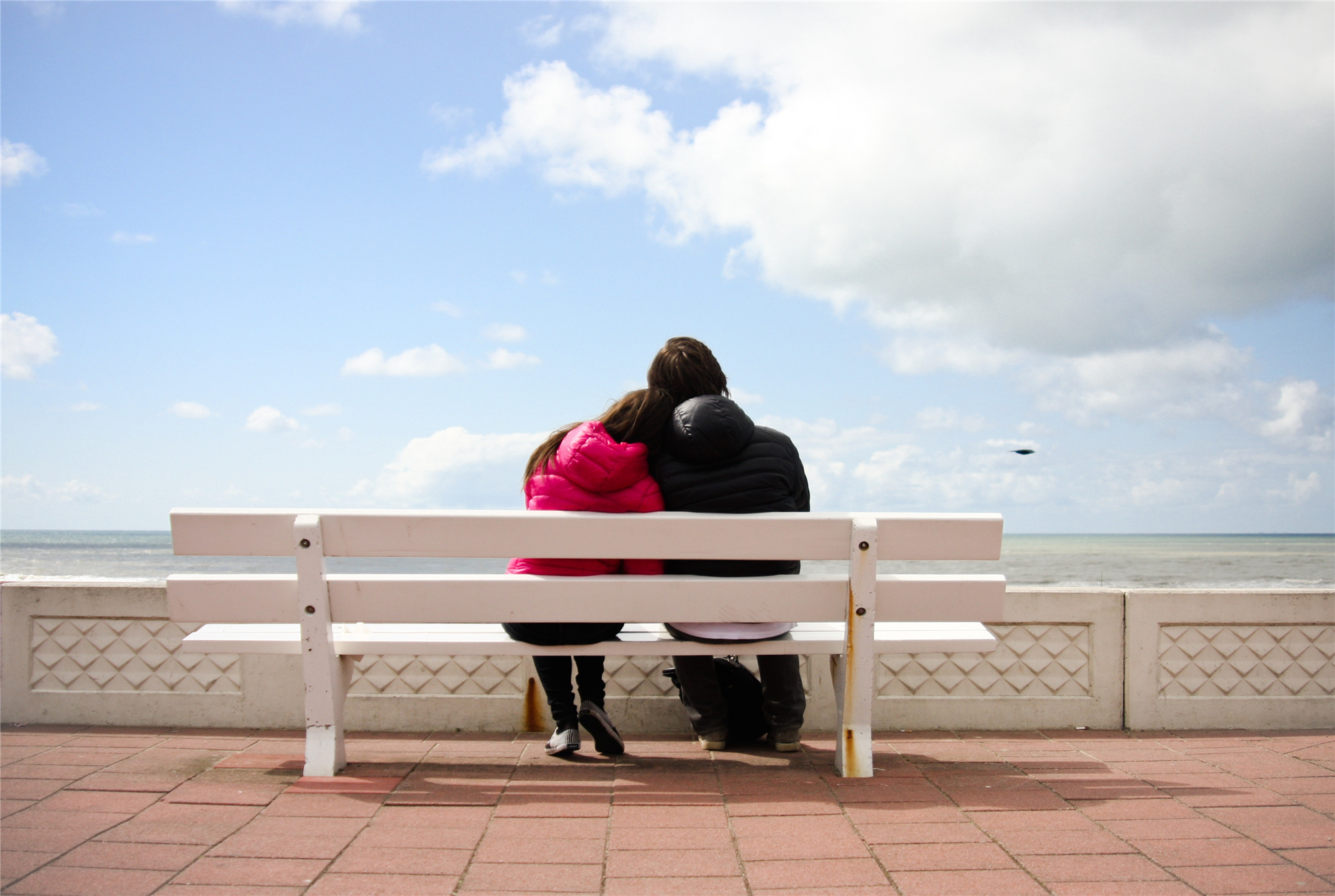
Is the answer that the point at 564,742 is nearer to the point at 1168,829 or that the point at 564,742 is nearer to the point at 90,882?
the point at 90,882

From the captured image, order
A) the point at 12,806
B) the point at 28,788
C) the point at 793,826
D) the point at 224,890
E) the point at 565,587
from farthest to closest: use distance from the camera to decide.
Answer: the point at 565,587
the point at 28,788
the point at 12,806
the point at 793,826
the point at 224,890

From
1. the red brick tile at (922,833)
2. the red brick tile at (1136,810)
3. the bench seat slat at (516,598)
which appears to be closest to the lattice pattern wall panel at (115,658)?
the bench seat slat at (516,598)

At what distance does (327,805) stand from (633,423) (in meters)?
1.56

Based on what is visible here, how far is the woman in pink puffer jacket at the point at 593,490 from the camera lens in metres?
3.08

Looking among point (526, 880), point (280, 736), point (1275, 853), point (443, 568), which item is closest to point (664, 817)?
point (526, 880)

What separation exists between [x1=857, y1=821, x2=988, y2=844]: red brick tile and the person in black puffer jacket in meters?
0.76

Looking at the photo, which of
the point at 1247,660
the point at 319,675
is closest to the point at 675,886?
the point at 319,675

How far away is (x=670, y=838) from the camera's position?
8.01 ft

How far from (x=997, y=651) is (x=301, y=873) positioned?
2.90 m

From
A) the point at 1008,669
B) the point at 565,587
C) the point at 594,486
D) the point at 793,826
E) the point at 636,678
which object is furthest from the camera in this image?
the point at 1008,669

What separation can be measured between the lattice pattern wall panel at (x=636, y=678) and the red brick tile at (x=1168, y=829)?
4.65ft

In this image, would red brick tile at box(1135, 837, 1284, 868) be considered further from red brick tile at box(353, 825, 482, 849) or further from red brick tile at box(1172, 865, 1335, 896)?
red brick tile at box(353, 825, 482, 849)

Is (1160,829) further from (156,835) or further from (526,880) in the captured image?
(156,835)

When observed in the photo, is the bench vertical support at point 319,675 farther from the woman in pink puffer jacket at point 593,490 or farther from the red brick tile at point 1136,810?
the red brick tile at point 1136,810
